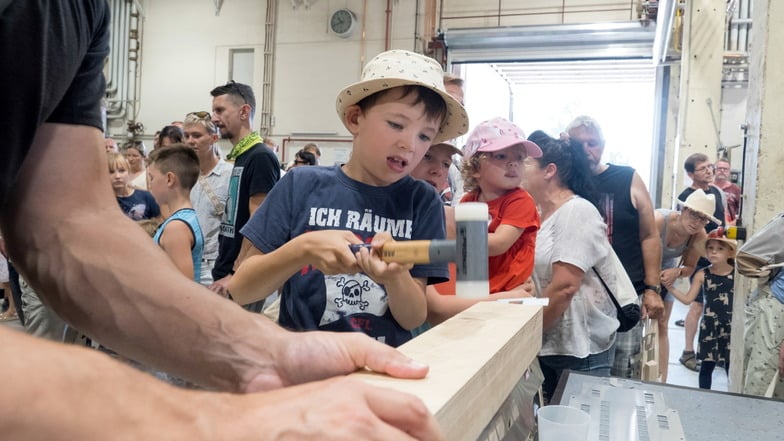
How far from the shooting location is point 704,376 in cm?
408

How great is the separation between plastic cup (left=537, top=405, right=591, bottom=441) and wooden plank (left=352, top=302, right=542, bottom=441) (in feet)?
0.28

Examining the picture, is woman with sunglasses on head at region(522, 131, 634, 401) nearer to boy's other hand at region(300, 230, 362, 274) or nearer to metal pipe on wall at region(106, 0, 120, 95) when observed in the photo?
boy's other hand at region(300, 230, 362, 274)

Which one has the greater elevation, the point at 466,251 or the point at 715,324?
the point at 466,251

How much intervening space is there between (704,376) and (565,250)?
2636 millimetres

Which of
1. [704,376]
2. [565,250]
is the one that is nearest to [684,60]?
[704,376]

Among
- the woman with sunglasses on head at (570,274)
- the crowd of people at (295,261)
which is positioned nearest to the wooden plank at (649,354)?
the crowd of people at (295,261)

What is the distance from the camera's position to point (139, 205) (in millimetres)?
3840

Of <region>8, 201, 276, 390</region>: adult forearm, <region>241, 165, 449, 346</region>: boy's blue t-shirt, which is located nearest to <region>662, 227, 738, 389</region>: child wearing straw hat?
<region>241, 165, 449, 346</region>: boy's blue t-shirt

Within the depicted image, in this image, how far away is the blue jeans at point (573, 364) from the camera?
2219 mm

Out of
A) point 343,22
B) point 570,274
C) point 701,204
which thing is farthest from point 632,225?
point 343,22

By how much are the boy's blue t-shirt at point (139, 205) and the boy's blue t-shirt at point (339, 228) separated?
2658mm

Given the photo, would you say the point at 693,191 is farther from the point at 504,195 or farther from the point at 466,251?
the point at 466,251

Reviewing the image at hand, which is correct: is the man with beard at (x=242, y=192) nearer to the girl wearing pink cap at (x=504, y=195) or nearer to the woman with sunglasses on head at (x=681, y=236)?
the girl wearing pink cap at (x=504, y=195)

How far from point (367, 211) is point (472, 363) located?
0.65 metres
